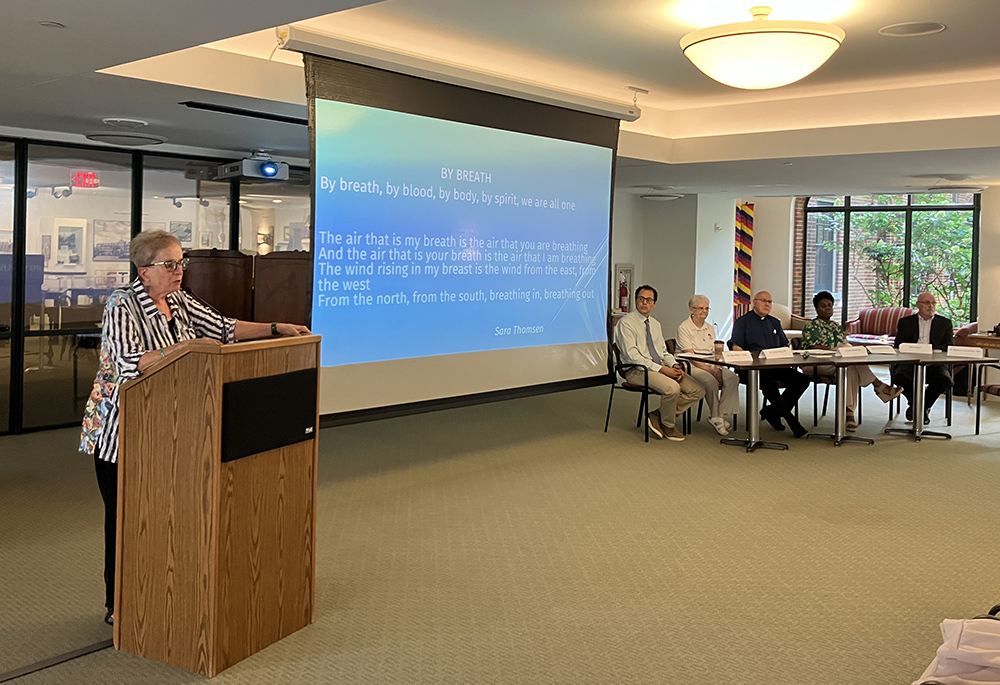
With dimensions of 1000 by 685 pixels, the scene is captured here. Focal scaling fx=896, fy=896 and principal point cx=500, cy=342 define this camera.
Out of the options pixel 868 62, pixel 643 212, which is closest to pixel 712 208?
pixel 643 212

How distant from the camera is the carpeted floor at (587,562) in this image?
11.5 ft

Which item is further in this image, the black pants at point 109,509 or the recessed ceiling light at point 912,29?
the recessed ceiling light at point 912,29

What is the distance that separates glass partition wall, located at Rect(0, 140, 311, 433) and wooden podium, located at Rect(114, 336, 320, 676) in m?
5.27

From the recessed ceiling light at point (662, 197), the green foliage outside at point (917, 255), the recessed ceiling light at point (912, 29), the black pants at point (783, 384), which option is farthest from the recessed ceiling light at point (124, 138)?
the green foliage outside at point (917, 255)

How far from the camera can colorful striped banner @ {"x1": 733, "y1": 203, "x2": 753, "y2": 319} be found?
1548cm

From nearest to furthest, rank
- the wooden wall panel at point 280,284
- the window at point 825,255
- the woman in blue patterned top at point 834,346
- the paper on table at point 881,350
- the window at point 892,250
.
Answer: the paper on table at point 881,350 → the wooden wall panel at point 280,284 → the woman in blue patterned top at point 834,346 → the window at point 892,250 → the window at point 825,255

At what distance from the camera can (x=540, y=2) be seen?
18.2 feet

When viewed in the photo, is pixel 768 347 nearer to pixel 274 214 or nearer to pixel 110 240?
pixel 274 214

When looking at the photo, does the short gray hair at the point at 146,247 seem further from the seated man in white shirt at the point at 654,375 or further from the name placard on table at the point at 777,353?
the name placard on table at the point at 777,353

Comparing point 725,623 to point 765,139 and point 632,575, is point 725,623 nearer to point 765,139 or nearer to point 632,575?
point 632,575

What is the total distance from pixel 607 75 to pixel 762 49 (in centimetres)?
Answer: 266

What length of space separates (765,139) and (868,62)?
1867 millimetres

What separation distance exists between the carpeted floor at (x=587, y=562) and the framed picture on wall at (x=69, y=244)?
1530 mm

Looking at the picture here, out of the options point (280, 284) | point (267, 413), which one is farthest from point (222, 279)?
point (267, 413)
